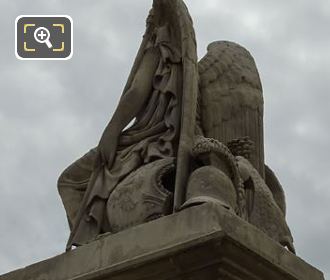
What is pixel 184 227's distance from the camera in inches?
255

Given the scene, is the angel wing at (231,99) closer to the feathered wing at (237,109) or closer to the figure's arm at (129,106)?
the feathered wing at (237,109)

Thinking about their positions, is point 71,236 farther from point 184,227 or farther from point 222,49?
point 222,49

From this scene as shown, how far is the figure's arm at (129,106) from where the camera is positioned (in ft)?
26.2

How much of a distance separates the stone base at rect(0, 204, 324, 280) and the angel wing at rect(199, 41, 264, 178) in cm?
164

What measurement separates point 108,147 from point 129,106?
418 millimetres

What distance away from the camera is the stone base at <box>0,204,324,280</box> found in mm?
6285

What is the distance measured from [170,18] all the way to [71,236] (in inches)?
83.7

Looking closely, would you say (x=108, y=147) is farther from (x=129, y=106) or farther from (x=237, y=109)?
(x=237, y=109)

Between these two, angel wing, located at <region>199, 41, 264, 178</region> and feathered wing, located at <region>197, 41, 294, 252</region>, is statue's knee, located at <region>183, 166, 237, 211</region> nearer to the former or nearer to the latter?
feathered wing, located at <region>197, 41, 294, 252</region>

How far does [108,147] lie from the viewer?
26.2 feet

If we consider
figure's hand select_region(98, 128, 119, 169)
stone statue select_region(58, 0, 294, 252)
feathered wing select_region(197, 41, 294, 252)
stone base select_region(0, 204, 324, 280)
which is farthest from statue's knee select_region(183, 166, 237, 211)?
figure's hand select_region(98, 128, 119, 169)

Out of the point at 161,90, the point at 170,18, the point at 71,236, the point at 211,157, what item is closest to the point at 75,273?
the point at 71,236

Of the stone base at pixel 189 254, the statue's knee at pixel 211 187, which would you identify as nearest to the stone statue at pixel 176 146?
the statue's knee at pixel 211 187

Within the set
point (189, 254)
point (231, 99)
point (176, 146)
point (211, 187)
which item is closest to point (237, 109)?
point (231, 99)
